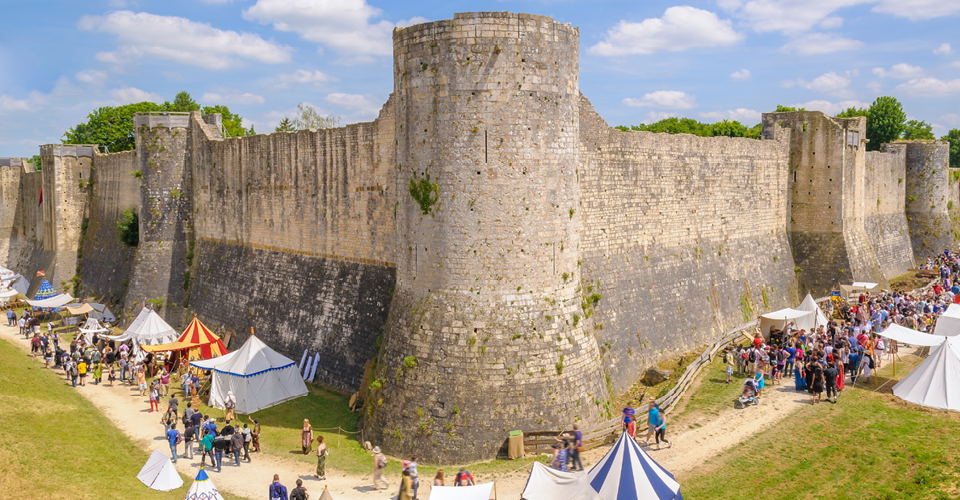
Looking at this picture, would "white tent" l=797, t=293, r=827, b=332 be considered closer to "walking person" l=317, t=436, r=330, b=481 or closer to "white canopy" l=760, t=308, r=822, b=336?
"white canopy" l=760, t=308, r=822, b=336

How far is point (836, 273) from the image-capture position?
25.6 meters

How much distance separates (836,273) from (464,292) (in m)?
18.8

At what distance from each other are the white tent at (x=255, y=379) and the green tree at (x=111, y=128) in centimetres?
3567

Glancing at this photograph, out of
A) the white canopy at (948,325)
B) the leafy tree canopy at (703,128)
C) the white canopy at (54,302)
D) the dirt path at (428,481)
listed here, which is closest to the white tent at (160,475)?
the dirt path at (428,481)

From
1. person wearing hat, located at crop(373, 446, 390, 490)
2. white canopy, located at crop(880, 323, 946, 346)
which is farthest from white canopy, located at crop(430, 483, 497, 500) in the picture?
white canopy, located at crop(880, 323, 946, 346)

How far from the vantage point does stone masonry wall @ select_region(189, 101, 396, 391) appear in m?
17.9

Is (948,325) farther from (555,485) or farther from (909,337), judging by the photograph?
(555,485)

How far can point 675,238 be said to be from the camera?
20.6 m

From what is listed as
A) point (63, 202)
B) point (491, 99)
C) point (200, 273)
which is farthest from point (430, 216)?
point (63, 202)

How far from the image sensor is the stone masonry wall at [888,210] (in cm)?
3041

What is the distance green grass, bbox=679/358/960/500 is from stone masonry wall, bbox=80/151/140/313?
2475cm

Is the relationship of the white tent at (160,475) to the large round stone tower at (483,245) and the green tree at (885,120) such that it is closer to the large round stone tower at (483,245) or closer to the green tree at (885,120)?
the large round stone tower at (483,245)

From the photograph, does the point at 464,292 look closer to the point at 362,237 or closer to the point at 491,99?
the point at 491,99

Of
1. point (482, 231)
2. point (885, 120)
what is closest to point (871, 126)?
point (885, 120)
